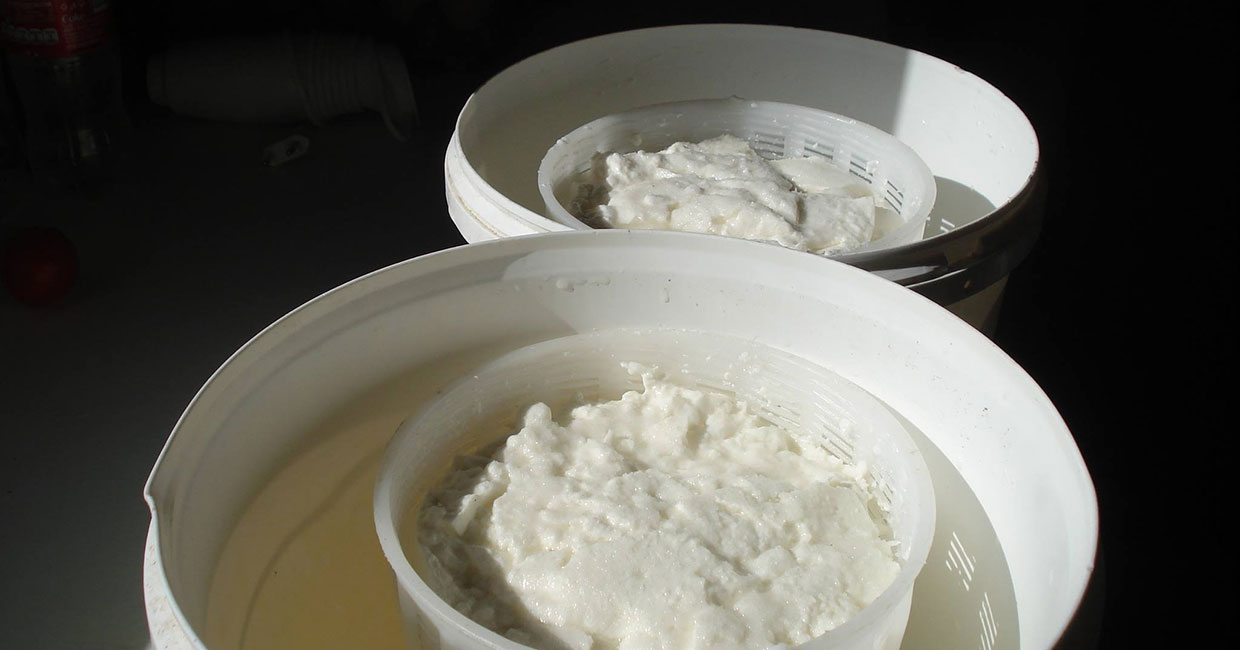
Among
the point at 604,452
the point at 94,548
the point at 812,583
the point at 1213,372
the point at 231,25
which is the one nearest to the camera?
the point at 812,583

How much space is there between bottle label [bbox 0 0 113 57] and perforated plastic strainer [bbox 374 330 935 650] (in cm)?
118

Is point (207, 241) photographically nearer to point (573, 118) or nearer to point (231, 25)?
point (231, 25)

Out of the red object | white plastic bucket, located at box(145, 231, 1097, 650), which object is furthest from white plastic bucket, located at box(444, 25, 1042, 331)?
the red object

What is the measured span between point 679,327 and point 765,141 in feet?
1.64

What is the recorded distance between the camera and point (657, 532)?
2.33 ft

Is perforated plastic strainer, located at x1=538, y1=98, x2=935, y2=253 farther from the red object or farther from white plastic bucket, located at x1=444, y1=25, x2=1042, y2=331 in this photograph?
the red object

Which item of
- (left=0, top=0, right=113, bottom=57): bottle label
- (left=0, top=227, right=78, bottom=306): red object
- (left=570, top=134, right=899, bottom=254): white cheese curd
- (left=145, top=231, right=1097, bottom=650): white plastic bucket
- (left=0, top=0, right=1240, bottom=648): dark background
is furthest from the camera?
(left=0, top=0, right=113, bottom=57): bottle label

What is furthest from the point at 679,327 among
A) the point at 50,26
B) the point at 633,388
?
the point at 50,26

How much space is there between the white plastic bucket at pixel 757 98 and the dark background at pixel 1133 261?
24cm

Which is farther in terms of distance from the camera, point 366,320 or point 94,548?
point 94,548

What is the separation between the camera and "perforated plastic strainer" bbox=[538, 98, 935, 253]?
1.13m

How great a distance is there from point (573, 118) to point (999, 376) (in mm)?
768

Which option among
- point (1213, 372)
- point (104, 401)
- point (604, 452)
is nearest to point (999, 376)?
point (604, 452)

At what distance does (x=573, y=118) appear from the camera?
1326 mm
